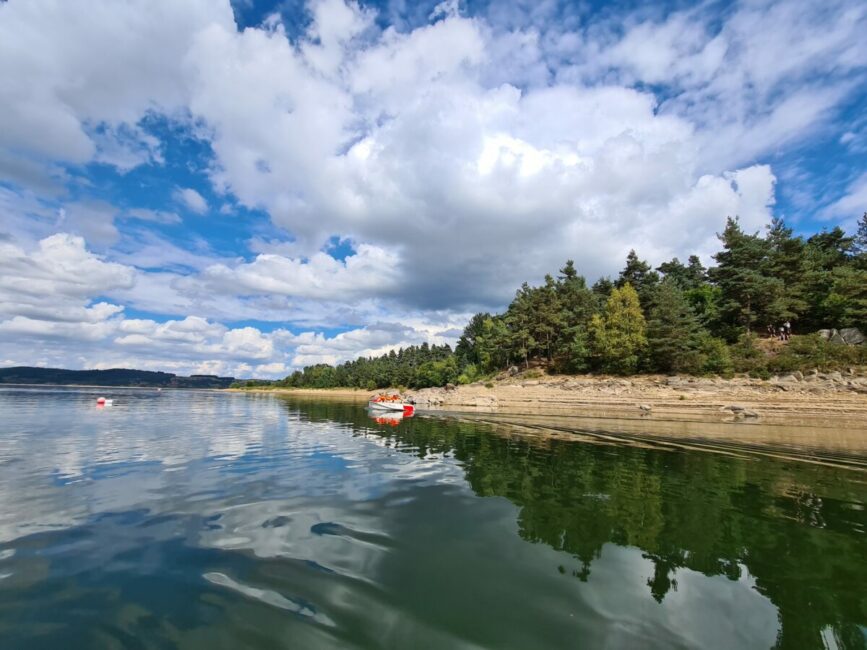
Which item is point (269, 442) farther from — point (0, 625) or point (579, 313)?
point (579, 313)

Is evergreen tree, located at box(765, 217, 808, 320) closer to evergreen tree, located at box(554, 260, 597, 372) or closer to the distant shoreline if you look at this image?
the distant shoreline

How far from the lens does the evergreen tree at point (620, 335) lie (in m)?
66.9

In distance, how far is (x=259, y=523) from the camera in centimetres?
1038

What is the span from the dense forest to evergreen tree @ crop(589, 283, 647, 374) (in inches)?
6.5

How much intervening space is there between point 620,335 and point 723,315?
695 inches

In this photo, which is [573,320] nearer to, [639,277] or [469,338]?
[639,277]

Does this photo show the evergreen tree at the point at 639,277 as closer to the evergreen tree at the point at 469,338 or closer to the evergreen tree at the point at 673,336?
the evergreen tree at the point at 673,336

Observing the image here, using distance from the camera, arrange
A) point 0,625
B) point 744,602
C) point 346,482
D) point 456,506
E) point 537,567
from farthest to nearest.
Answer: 1. point 346,482
2. point 456,506
3. point 537,567
4. point 744,602
5. point 0,625

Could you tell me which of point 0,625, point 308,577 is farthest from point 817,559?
point 0,625

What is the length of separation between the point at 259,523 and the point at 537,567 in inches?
264

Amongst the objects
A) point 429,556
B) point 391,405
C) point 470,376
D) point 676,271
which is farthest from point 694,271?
point 429,556

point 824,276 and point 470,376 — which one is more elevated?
point 824,276

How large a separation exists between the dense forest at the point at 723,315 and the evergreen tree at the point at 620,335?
16cm

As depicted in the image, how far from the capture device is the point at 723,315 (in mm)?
69125
